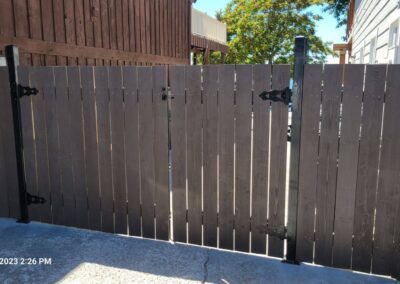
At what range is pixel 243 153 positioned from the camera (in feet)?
9.95

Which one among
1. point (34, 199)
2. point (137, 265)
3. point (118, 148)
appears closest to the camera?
point (137, 265)

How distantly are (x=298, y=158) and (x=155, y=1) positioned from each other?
22.0 feet

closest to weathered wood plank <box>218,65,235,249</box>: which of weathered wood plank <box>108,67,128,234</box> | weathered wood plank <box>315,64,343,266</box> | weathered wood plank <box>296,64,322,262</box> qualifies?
weathered wood plank <box>296,64,322,262</box>

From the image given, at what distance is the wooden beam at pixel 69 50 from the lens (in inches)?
179

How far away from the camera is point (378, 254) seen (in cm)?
279

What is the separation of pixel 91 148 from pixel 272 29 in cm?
1896

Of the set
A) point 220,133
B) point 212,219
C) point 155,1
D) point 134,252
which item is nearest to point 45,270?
point 134,252

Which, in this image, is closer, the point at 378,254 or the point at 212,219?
the point at 378,254

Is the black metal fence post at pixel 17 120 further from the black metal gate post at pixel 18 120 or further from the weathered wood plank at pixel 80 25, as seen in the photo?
the weathered wood plank at pixel 80 25

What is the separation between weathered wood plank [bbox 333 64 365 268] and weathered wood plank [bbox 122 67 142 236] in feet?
5.88

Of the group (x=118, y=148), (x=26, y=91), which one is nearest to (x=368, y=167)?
(x=118, y=148)

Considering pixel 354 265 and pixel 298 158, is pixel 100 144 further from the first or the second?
pixel 354 265

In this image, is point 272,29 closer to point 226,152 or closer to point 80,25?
point 80,25

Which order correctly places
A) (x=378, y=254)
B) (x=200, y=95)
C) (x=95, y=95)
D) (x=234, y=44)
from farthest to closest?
(x=234, y=44)
(x=95, y=95)
(x=200, y=95)
(x=378, y=254)
